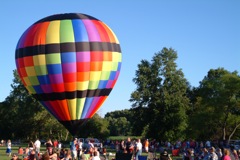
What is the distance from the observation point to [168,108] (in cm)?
5022

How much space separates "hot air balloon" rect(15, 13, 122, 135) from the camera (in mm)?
20625

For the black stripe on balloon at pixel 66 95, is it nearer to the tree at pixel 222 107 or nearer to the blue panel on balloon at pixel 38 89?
the blue panel on balloon at pixel 38 89

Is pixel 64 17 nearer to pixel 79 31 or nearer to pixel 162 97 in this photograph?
pixel 79 31

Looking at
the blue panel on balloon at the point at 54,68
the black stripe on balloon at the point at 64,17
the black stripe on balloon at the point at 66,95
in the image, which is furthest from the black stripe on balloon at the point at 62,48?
the black stripe on balloon at the point at 66,95

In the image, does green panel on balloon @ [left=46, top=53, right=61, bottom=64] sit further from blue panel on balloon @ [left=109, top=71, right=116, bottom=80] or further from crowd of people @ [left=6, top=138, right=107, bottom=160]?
crowd of people @ [left=6, top=138, right=107, bottom=160]

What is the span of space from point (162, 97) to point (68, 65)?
32.1 m

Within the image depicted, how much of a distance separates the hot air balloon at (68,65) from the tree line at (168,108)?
89.3 ft

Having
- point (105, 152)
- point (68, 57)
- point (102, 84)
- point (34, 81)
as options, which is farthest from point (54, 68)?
point (105, 152)

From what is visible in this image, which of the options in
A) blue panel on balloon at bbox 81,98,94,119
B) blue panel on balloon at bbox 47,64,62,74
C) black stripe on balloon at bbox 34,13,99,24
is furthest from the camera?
black stripe on balloon at bbox 34,13,99,24

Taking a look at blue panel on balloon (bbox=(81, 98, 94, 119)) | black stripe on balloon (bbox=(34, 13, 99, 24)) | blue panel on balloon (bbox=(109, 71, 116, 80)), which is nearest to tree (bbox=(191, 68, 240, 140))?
blue panel on balloon (bbox=(109, 71, 116, 80))

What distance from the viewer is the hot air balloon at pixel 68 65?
2062 cm

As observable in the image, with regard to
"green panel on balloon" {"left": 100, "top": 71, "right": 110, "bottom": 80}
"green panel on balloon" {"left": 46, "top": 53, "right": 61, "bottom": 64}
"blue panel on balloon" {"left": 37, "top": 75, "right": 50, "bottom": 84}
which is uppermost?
"green panel on balloon" {"left": 46, "top": 53, "right": 61, "bottom": 64}

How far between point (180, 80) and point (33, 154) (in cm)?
3750

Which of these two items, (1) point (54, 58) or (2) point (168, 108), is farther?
(2) point (168, 108)
